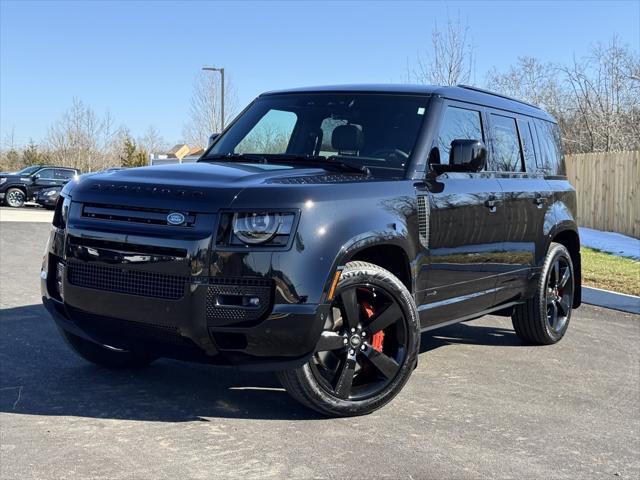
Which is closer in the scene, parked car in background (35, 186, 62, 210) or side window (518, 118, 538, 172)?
side window (518, 118, 538, 172)

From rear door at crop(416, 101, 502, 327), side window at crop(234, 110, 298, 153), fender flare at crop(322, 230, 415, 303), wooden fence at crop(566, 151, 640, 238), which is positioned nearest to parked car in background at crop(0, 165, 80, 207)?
wooden fence at crop(566, 151, 640, 238)

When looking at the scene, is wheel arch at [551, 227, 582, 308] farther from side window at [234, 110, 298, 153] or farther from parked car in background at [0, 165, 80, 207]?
parked car in background at [0, 165, 80, 207]

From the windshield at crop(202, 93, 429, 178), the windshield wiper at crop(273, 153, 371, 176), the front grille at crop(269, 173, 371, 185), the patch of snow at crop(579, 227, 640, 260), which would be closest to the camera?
the front grille at crop(269, 173, 371, 185)

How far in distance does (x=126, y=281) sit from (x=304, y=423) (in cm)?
126

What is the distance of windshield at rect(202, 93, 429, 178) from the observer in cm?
481

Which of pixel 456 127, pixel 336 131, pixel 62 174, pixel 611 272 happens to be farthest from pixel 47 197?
pixel 456 127

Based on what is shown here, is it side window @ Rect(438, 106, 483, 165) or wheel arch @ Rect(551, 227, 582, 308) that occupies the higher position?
side window @ Rect(438, 106, 483, 165)

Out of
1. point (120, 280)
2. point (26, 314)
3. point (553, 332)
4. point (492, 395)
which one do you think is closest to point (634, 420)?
point (492, 395)

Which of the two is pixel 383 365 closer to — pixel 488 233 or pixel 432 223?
pixel 432 223

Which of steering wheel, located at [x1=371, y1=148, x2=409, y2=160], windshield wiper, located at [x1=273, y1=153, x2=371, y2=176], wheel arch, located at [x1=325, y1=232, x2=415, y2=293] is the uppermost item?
steering wheel, located at [x1=371, y1=148, x2=409, y2=160]

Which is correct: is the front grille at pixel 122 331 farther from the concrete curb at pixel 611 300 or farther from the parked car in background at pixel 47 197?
the parked car in background at pixel 47 197

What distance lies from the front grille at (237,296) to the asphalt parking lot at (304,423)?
66cm

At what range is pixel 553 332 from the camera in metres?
6.53

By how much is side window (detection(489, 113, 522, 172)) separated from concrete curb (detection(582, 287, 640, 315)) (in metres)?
3.45
